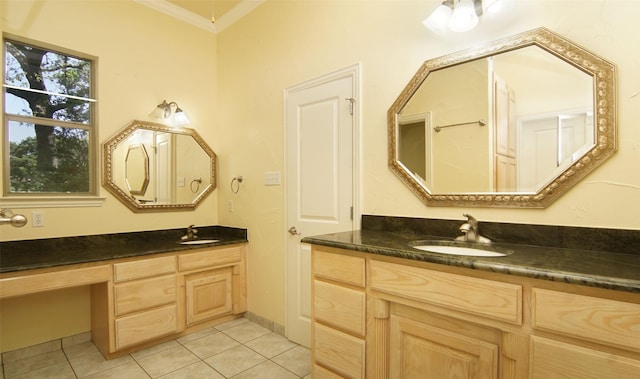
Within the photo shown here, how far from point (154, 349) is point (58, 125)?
1.93 m

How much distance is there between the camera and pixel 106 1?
2.62 meters

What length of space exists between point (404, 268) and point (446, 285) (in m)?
0.19

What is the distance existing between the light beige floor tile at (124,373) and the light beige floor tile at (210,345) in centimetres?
37

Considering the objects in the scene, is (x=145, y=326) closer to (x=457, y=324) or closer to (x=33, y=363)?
(x=33, y=363)

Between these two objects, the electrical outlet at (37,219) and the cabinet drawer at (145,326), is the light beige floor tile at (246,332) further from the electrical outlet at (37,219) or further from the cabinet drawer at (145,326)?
the electrical outlet at (37,219)

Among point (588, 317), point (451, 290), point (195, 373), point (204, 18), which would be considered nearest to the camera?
point (588, 317)

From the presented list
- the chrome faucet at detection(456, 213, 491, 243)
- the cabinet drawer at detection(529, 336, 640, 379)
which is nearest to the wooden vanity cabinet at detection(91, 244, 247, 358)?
the chrome faucet at detection(456, 213, 491, 243)

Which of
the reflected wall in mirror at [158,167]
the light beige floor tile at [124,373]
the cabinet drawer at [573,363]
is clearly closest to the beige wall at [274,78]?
the reflected wall in mirror at [158,167]

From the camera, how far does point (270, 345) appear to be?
2.44m

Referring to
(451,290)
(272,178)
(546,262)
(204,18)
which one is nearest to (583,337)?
(546,262)

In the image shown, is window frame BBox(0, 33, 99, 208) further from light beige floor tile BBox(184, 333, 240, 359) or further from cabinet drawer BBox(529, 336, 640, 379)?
cabinet drawer BBox(529, 336, 640, 379)

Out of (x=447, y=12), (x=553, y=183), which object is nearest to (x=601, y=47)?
(x=553, y=183)

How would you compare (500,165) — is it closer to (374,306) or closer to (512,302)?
(512,302)

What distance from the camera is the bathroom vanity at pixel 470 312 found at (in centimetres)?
94
